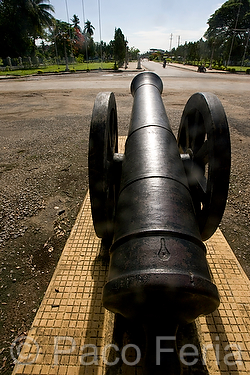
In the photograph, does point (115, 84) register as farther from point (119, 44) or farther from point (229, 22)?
point (229, 22)

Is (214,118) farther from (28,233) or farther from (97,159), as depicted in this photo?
(28,233)

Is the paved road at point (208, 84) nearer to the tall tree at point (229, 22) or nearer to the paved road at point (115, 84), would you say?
the paved road at point (115, 84)

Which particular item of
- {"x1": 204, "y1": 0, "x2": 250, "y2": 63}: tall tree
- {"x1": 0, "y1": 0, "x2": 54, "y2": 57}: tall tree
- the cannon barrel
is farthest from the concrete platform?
{"x1": 204, "y1": 0, "x2": 250, "y2": 63}: tall tree

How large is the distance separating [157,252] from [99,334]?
1159 millimetres

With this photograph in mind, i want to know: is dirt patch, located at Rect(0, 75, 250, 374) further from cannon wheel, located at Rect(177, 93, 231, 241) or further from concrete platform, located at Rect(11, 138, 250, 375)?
cannon wheel, located at Rect(177, 93, 231, 241)

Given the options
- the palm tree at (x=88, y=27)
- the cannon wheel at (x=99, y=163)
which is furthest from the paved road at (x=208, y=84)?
the palm tree at (x=88, y=27)

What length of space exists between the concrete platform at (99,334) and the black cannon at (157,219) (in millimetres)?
587

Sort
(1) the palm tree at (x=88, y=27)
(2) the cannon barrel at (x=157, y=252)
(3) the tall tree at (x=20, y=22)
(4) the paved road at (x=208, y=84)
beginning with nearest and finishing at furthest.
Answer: (2) the cannon barrel at (x=157, y=252) → (4) the paved road at (x=208, y=84) → (3) the tall tree at (x=20, y=22) → (1) the palm tree at (x=88, y=27)

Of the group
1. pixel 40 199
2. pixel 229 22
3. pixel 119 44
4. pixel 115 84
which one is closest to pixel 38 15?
pixel 119 44

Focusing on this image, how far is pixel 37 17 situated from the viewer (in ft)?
119

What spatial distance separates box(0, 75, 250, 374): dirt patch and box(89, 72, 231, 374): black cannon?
103 cm

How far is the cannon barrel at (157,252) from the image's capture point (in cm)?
102

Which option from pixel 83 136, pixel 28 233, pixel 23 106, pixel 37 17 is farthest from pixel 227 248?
pixel 37 17

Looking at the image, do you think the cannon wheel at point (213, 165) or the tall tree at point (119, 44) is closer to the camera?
the cannon wheel at point (213, 165)
